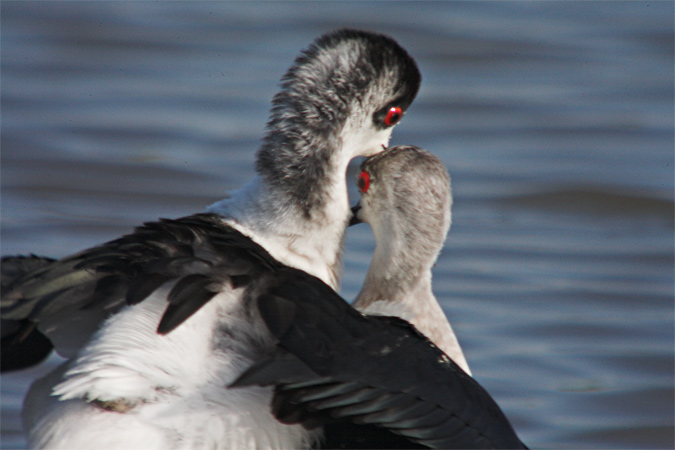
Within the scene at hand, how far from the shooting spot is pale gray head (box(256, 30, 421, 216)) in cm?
422

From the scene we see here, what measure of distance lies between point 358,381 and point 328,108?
1.47 meters

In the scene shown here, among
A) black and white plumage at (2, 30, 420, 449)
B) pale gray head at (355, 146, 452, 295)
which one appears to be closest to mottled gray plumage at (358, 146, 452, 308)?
pale gray head at (355, 146, 452, 295)

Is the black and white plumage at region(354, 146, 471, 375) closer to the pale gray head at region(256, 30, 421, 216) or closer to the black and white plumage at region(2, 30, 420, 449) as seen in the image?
the pale gray head at region(256, 30, 421, 216)

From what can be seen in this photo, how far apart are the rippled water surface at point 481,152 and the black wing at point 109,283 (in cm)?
180

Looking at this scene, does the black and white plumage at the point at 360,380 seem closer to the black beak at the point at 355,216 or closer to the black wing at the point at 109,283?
the black wing at the point at 109,283

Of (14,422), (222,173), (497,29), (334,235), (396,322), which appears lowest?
(14,422)

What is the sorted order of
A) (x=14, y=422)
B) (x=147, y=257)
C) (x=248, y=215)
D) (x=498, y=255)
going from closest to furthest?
(x=147, y=257) → (x=248, y=215) → (x=14, y=422) → (x=498, y=255)

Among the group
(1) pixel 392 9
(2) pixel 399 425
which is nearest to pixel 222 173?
(1) pixel 392 9

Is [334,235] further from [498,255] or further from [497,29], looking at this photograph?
[497,29]

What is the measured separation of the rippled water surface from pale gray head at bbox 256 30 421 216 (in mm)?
1744

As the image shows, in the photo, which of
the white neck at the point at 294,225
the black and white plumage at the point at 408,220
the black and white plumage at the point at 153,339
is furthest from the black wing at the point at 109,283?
the black and white plumage at the point at 408,220

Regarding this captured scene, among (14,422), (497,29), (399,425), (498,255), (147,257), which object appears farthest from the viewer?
(497,29)

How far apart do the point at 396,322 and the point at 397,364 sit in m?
0.37

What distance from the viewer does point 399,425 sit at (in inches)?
120
